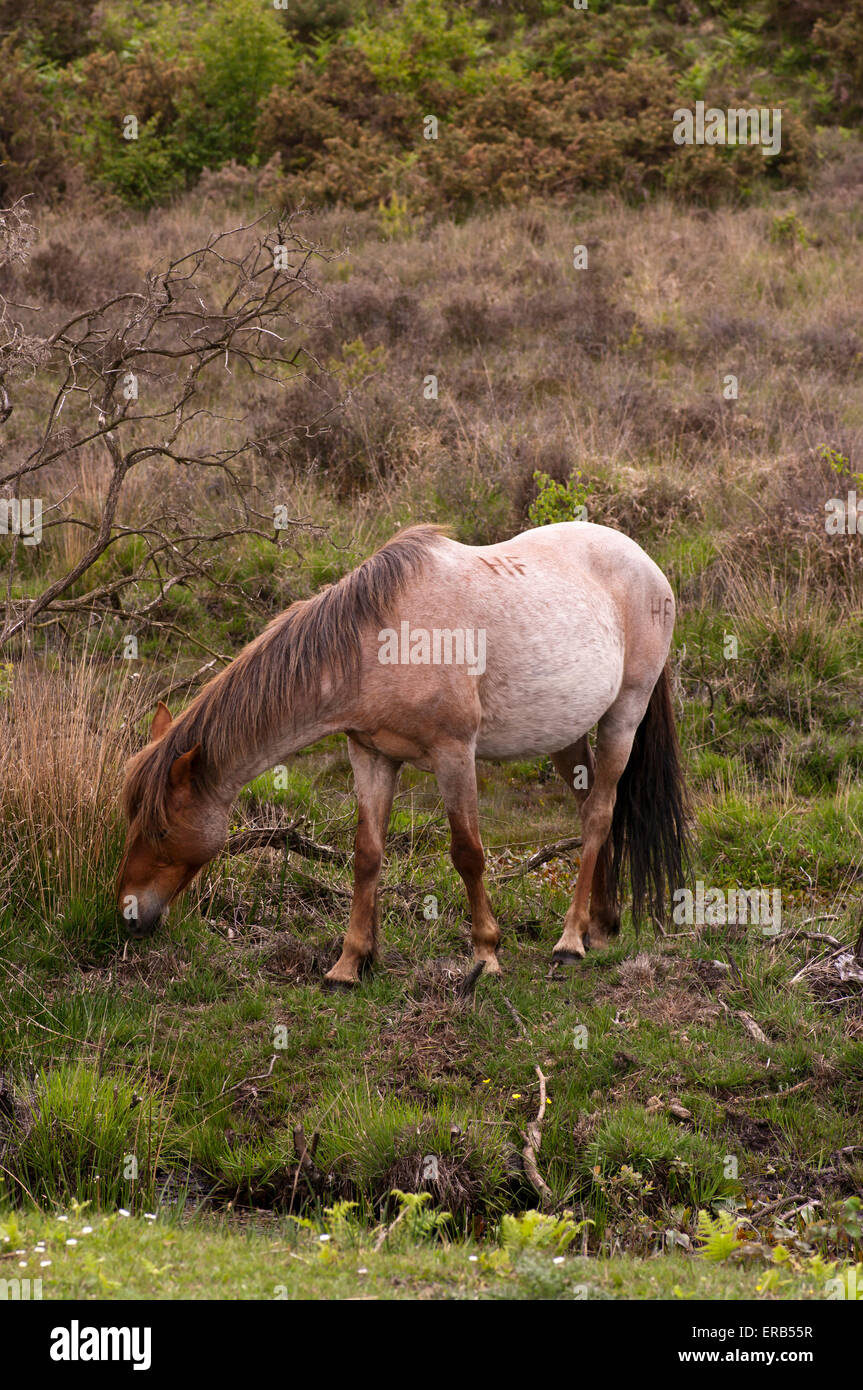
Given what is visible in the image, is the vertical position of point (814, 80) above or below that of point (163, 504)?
above

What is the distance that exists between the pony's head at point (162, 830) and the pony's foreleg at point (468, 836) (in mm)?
985

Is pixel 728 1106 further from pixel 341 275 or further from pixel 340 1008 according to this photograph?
Result: pixel 341 275

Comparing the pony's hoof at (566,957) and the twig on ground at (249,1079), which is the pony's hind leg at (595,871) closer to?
the pony's hoof at (566,957)

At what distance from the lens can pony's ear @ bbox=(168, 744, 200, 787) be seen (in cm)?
522

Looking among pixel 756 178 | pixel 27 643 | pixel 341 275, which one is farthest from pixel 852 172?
pixel 27 643

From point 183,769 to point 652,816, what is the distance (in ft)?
8.11

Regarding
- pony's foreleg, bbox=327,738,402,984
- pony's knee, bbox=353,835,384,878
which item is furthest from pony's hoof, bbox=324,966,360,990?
pony's knee, bbox=353,835,384,878

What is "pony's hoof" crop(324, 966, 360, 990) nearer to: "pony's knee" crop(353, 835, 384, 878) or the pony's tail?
"pony's knee" crop(353, 835, 384, 878)

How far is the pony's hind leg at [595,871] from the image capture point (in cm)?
648

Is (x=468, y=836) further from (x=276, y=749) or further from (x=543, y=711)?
(x=276, y=749)

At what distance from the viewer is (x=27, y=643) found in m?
6.69

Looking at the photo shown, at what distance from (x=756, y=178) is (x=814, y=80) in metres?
3.70
